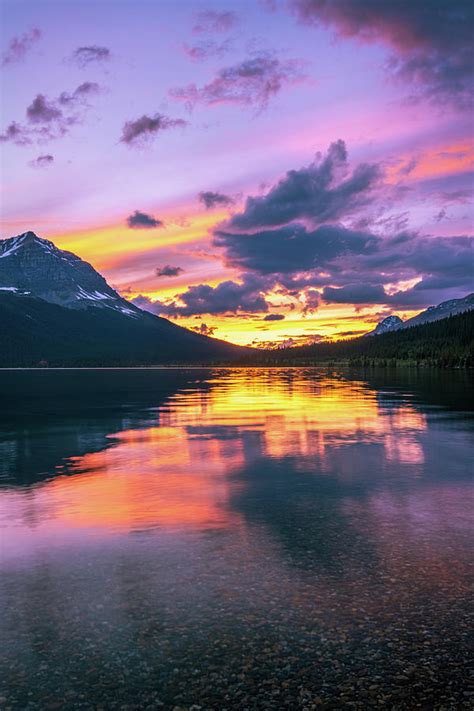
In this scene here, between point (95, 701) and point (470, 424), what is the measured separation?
1799 inches

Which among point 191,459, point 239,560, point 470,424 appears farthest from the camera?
point 470,424

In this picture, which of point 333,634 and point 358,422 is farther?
point 358,422

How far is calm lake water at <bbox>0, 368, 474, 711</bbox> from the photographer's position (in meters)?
10.1

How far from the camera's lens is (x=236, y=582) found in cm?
1458

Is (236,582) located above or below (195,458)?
below

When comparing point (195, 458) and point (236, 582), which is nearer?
point (236, 582)

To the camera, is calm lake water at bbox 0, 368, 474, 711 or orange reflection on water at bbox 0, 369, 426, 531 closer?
calm lake water at bbox 0, 368, 474, 711

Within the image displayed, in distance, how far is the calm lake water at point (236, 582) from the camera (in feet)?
33.1

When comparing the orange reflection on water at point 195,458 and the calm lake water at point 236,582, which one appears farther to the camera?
the orange reflection on water at point 195,458

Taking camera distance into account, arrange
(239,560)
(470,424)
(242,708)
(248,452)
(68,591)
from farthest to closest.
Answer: (470,424) → (248,452) → (239,560) → (68,591) → (242,708)

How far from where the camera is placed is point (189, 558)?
Answer: 16359mm

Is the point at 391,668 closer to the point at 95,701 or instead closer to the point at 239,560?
the point at 95,701

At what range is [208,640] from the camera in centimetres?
1162

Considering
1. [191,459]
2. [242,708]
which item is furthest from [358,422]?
[242,708]
